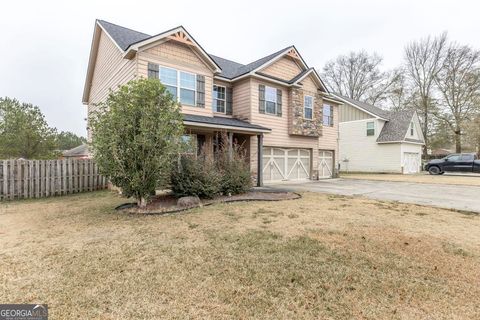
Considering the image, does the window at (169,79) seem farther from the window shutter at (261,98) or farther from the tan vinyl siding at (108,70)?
the window shutter at (261,98)

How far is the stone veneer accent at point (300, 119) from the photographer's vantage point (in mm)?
13852

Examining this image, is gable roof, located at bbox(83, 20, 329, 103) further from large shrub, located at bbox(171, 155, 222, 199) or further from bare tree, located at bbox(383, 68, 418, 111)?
bare tree, located at bbox(383, 68, 418, 111)

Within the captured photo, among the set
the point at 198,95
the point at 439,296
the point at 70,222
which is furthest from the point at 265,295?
the point at 198,95

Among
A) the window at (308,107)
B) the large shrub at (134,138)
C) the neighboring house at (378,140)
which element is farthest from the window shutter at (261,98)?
the neighboring house at (378,140)

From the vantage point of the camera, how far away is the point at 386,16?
1708cm

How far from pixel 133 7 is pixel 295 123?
12275 millimetres

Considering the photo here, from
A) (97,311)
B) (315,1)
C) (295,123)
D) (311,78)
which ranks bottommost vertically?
(97,311)

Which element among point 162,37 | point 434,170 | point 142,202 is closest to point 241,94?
point 162,37

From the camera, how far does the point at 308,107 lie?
1477cm

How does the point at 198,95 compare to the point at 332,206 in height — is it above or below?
above

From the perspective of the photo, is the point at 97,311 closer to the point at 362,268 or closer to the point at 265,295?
the point at 265,295

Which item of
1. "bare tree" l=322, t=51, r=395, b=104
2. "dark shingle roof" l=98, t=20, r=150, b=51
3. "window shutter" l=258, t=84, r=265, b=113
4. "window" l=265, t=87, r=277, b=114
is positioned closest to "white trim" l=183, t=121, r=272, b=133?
"window shutter" l=258, t=84, r=265, b=113

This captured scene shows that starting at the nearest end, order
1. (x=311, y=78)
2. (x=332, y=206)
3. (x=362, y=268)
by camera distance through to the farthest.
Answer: (x=362, y=268)
(x=332, y=206)
(x=311, y=78)

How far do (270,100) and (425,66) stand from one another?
89.8ft
